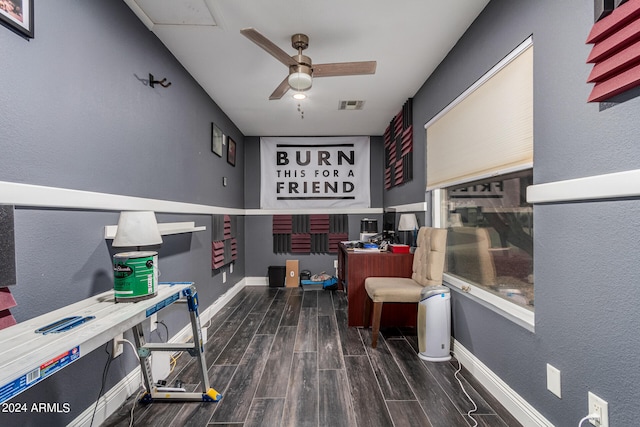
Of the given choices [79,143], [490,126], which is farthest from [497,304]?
[79,143]

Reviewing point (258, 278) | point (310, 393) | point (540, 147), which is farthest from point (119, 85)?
point (258, 278)

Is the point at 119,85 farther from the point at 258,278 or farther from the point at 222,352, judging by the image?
the point at 258,278

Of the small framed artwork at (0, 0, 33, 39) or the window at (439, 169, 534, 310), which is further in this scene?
the window at (439, 169, 534, 310)

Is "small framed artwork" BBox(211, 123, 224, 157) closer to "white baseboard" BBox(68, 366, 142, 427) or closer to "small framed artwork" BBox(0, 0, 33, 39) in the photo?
"small framed artwork" BBox(0, 0, 33, 39)

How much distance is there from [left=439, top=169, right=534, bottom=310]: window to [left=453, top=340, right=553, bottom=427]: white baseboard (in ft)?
1.64

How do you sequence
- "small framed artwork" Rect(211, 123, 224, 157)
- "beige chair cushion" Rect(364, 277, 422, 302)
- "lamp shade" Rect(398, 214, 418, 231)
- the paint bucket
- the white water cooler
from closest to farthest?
1. the paint bucket
2. the white water cooler
3. "beige chair cushion" Rect(364, 277, 422, 302)
4. "lamp shade" Rect(398, 214, 418, 231)
5. "small framed artwork" Rect(211, 123, 224, 157)

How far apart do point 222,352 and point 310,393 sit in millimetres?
957

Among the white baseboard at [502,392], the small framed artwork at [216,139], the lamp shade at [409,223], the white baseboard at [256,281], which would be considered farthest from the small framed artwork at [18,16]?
the white baseboard at [256,281]

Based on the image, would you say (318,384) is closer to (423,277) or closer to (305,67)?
(423,277)

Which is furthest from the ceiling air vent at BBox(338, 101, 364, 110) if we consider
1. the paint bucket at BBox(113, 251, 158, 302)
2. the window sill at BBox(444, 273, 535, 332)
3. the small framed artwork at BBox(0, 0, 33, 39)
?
the paint bucket at BBox(113, 251, 158, 302)

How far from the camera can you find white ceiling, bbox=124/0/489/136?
6.36 ft

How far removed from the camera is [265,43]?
6.47 ft

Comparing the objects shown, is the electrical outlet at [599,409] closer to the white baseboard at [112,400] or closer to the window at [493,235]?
the window at [493,235]

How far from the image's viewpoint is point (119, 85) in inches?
72.4
